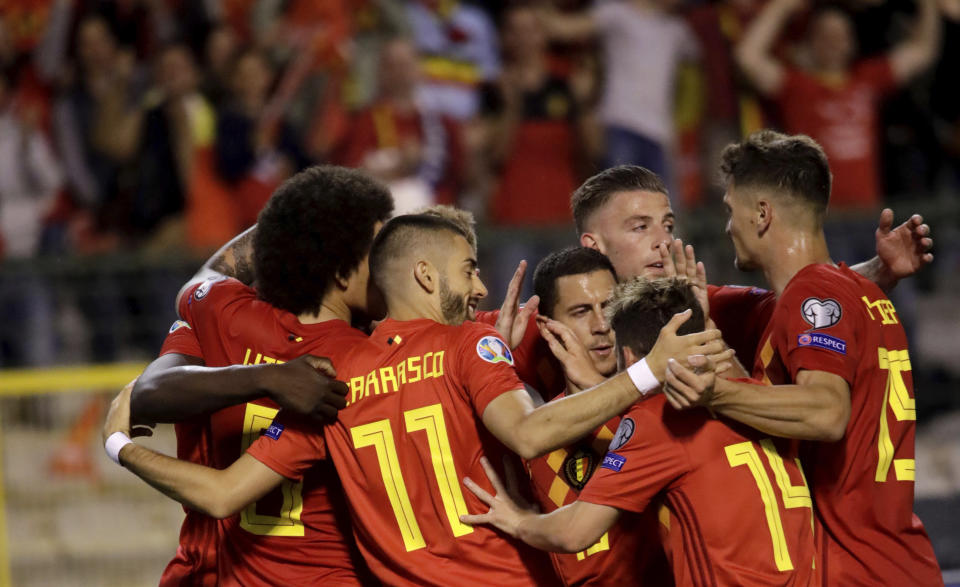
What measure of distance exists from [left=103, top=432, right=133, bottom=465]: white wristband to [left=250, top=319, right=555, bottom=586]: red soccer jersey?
510 millimetres

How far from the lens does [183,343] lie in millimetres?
4281

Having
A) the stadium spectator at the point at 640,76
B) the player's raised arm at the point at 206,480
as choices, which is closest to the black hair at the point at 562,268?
the player's raised arm at the point at 206,480

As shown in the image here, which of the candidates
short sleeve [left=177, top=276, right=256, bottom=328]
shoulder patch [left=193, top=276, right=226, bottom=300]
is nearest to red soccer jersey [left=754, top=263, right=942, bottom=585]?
short sleeve [left=177, top=276, right=256, bottom=328]

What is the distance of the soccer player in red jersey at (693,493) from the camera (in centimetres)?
354

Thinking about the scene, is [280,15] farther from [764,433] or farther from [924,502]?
[764,433]

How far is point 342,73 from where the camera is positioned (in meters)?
9.65

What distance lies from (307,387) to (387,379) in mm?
245

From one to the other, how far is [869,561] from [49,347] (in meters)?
6.20

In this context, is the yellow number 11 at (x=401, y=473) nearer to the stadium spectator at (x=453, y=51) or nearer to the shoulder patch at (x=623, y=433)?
the shoulder patch at (x=623, y=433)

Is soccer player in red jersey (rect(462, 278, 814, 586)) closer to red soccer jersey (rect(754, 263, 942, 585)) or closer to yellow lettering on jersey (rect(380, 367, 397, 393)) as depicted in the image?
red soccer jersey (rect(754, 263, 942, 585))

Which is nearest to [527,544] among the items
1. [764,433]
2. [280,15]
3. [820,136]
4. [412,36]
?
[764,433]

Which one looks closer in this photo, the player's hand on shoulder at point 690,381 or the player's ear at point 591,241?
the player's hand on shoulder at point 690,381

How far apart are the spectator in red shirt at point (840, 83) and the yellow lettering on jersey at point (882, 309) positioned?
4.79 metres

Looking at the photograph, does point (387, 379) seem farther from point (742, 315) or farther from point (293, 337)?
point (742, 315)
